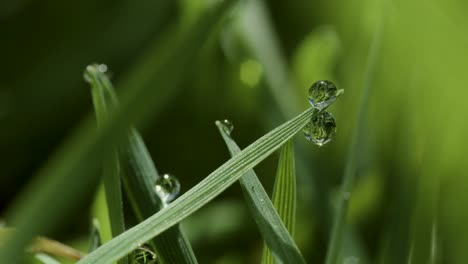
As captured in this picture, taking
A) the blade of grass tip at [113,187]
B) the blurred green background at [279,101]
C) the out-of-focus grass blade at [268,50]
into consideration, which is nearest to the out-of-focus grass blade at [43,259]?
the blade of grass tip at [113,187]

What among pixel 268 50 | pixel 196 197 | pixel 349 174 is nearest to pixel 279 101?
pixel 268 50

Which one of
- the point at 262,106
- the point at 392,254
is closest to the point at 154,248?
the point at 392,254

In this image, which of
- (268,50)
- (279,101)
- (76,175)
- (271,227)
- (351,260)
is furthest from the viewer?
(268,50)

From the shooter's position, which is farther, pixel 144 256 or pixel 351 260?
pixel 351 260

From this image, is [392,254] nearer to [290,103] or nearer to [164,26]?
[290,103]

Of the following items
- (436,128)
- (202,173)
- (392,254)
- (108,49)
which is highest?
(108,49)

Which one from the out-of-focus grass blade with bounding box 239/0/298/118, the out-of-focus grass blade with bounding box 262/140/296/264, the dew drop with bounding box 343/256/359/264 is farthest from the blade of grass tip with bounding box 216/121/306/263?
the out-of-focus grass blade with bounding box 239/0/298/118

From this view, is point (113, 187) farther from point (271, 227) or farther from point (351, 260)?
point (351, 260)
